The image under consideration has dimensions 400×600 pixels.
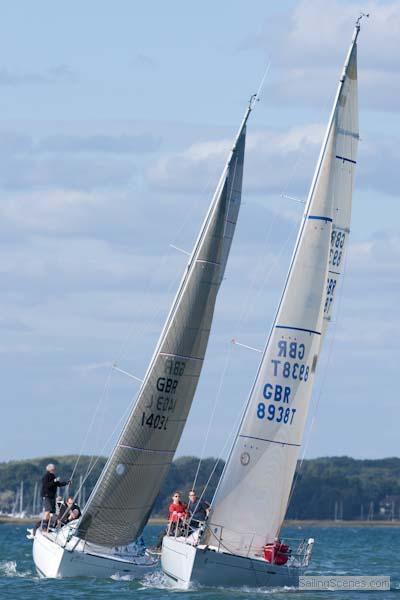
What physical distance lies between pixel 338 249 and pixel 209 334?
3260mm

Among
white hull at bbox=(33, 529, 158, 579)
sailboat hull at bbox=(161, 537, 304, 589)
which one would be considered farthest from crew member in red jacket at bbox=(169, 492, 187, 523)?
white hull at bbox=(33, 529, 158, 579)

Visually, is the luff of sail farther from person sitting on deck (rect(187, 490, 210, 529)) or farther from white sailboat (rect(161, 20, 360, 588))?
person sitting on deck (rect(187, 490, 210, 529))

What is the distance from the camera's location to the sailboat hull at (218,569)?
2839 cm

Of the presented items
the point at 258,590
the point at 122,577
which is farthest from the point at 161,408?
the point at 258,590

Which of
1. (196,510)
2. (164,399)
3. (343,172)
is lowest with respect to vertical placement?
(196,510)

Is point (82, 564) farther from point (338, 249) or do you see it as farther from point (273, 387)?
point (338, 249)

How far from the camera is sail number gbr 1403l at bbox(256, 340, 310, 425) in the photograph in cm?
2950

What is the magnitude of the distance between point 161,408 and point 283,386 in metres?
3.14

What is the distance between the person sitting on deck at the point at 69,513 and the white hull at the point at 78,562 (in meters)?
0.65

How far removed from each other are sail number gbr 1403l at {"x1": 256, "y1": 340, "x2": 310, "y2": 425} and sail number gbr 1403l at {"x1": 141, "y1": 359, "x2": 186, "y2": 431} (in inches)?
106

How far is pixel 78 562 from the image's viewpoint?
30.5 metres

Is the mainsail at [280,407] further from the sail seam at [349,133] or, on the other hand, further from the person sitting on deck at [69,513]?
the person sitting on deck at [69,513]

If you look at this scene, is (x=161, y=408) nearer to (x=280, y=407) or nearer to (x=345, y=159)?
(x=280, y=407)

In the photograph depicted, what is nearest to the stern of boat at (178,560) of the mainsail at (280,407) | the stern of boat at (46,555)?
the mainsail at (280,407)
